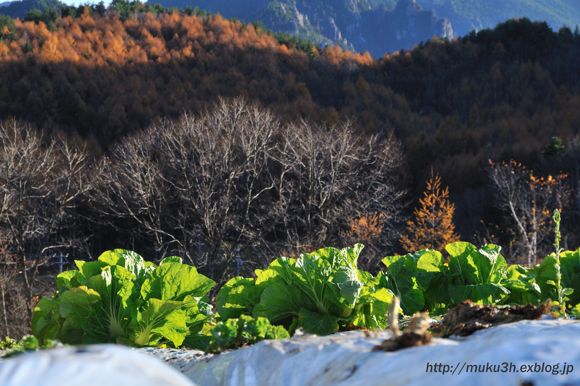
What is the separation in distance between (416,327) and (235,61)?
60.4m

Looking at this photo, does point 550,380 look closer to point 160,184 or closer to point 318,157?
point 160,184

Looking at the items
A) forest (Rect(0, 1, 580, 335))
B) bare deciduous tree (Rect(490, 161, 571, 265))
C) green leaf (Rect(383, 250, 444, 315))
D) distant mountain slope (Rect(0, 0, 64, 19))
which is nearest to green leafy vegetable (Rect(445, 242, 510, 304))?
green leaf (Rect(383, 250, 444, 315))

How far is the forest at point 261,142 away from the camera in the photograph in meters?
25.5

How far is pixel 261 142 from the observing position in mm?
28281

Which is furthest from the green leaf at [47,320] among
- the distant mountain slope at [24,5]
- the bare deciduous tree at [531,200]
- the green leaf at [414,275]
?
the distant mountain slope at [24,5]

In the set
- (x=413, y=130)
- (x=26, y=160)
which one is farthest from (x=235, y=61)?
(x=26, y=160)

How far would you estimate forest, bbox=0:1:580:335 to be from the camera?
1003 inches

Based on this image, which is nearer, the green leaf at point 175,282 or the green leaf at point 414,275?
the green leaf at point 175,282

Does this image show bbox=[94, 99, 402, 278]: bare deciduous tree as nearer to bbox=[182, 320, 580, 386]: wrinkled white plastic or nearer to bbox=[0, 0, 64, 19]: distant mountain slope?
bbox=[182, 320, 580, 386]: wrinkled white plastic

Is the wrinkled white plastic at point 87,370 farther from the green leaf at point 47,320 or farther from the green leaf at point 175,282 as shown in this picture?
the green leaf at point 47,320

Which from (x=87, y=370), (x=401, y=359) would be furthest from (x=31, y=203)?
(x=87, y=370)

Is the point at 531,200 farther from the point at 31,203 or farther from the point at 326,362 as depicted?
the point at 326,362

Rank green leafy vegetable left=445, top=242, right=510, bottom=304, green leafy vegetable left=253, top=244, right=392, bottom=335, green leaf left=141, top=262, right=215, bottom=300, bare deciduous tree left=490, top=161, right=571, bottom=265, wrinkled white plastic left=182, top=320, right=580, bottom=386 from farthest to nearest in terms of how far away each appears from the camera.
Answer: bare deciduous tree left=490, top=161, right=571, bottom=265 → green leafy vegetable left=445, top=242, right=510, bottom=304 → green leaf left=141, top=262, right=215, bottom=300 → green leafy vegetable left=253, top=244, right=392, bottom=335 → wrinkled white plastic left=182, top=320, right=580, bottom=386

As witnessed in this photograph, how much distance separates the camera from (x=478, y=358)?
5.72 ft
